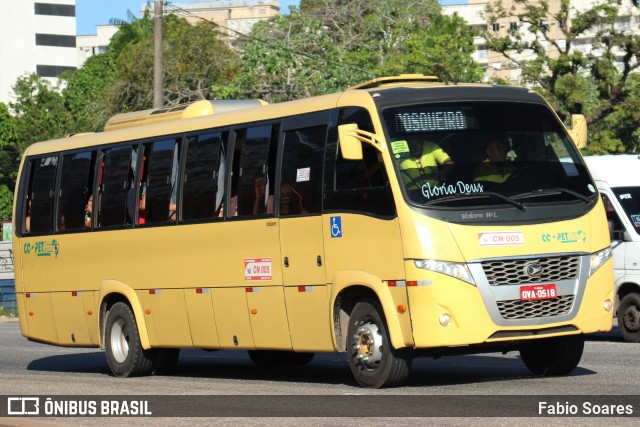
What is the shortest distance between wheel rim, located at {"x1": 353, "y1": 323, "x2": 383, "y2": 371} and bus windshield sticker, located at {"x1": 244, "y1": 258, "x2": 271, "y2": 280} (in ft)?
5.59

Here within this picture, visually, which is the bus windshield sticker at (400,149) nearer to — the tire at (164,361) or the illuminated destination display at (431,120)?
the illuminated destination display at (431,120)

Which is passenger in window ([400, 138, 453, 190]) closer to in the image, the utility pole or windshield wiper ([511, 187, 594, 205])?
windshield wiper ([511, 187, 594, 205])

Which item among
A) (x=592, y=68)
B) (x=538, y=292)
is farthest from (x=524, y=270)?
(x=592, y=68)

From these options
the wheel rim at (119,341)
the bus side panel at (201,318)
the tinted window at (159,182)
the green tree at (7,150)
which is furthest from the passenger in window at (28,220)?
the green tree at (7,150)

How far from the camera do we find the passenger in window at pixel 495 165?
1284cm

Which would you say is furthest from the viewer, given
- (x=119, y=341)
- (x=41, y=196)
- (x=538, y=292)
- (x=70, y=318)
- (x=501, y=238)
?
(x=41, y=196)

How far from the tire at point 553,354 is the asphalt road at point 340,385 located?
149 millimetres

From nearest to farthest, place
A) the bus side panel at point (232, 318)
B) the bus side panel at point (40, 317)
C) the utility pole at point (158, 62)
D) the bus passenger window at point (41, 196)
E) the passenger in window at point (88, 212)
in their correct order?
the bus side panel at point (232, 318) → the passenger in window at point (88, 212) → the bus side panel at point (40, 317) → the bus passenger window at point (41, 196) → the utility pole at point (158, 62)

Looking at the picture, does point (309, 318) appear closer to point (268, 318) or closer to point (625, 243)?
point (268, 318)

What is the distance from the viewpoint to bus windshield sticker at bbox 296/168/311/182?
14.0m

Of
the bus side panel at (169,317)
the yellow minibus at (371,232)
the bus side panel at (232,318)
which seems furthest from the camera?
the bus side panel at (169,317)

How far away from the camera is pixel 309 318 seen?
45.7ft

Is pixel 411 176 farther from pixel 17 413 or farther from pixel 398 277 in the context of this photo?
pixel 17 413

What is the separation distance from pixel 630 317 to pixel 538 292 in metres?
7.45
